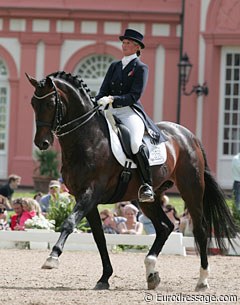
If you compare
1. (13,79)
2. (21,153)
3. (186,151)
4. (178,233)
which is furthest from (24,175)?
(186,151)

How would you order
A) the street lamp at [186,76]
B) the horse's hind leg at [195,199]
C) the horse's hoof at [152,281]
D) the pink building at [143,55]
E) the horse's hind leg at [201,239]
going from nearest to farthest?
the horse's hoof at [152,281], the horse's hind leg at [201,239], the horse's hind leg at [195,199], the street lamp at [186,76], the pink building at [143,55]

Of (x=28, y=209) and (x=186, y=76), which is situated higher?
(x=186, y=76)

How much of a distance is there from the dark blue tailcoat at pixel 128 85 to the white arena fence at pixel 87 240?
418 cm

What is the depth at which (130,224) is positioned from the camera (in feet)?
51.3

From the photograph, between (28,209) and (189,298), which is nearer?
(189,298)

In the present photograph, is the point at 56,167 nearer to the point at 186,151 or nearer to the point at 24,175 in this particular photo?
the point at 24,175

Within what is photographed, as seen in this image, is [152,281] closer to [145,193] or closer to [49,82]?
[145,193]

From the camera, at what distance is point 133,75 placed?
1034 cm

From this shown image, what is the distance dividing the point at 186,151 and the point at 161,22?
17.2 m

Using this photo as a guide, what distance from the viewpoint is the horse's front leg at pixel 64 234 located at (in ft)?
29.6

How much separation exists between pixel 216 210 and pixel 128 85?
1.78 meters

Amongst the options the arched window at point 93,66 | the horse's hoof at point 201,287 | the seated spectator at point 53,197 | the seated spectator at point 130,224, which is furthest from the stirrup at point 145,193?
the arched window at point 93,66

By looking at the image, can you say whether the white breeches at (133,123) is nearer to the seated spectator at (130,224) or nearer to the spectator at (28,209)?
the seated spectator at (130,224)

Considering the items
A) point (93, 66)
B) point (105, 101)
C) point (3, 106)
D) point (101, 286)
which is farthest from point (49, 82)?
point (3, 106)
